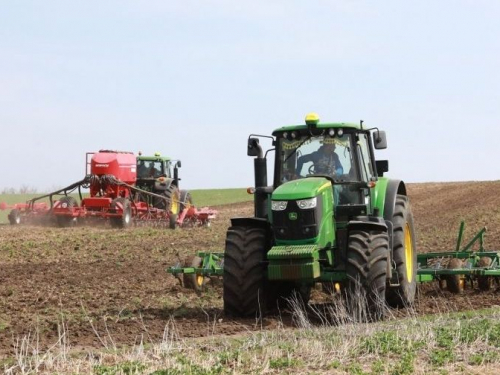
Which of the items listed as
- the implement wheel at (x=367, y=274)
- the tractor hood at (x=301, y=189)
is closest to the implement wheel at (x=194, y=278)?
the tractor hood at (x=301, y=189)

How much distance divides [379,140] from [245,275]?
2.46m

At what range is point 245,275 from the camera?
10.9 metres

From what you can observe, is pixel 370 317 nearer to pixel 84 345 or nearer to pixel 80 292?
pixel 84 345

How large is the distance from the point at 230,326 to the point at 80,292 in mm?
4122

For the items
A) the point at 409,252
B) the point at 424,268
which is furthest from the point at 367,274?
the point at 424,268

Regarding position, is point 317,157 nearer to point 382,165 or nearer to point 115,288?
point 382,165

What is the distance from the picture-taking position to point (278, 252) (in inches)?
418

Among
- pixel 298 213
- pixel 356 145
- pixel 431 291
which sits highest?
pixel 356 145

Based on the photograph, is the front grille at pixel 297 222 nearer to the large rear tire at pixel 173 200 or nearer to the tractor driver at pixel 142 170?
the large rear tire at pixel 173 200

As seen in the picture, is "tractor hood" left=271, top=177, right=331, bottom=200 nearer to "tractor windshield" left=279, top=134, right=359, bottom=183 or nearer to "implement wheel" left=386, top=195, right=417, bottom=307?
"tractor windshield" left=279, top=134, right=359, bottom=183

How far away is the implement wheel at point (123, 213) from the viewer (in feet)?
89.4

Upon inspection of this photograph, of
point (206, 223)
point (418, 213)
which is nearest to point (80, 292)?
point (206, 223)

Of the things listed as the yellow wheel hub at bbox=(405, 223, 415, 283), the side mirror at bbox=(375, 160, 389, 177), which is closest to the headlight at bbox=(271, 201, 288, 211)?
the side mirror at bbox=(375, 160, 389, 177)

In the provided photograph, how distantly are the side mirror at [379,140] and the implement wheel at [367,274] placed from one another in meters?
1.45
